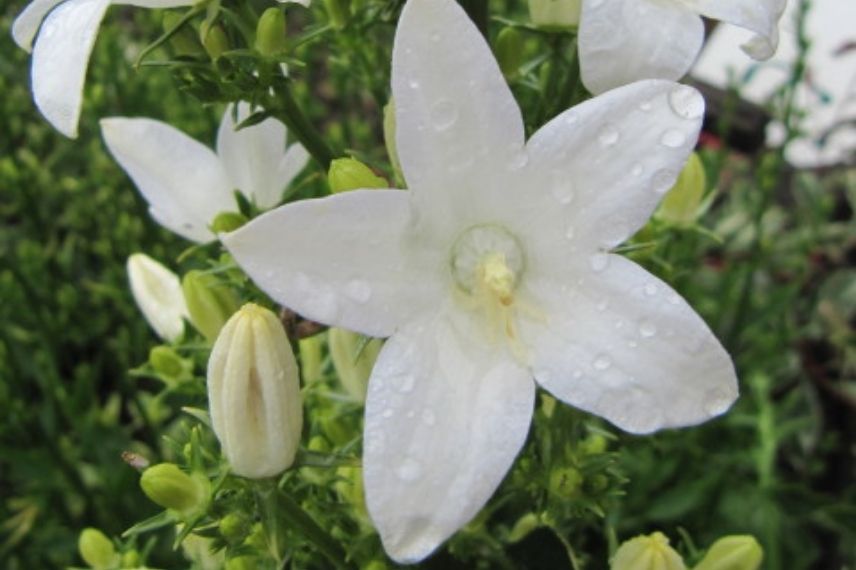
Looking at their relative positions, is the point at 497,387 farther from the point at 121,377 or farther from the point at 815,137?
the point at 815,137

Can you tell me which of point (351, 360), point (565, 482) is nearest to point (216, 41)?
point (351, 360)

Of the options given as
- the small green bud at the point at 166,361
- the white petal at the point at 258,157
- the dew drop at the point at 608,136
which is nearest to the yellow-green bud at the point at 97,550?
the small green bud at the point at 166,361

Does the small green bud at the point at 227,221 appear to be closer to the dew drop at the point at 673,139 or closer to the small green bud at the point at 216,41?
the small green bud at the point at 216,41

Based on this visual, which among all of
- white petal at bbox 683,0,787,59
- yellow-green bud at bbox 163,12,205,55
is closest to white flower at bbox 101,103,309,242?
yellow-green bud at bbox 163,12,205,55

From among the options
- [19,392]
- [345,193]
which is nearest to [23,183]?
[19,392]

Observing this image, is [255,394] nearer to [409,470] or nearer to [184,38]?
[409,470]

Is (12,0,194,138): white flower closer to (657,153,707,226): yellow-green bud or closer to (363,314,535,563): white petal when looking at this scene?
(363,314,535,563): white petal

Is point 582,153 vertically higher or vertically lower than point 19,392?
higher
